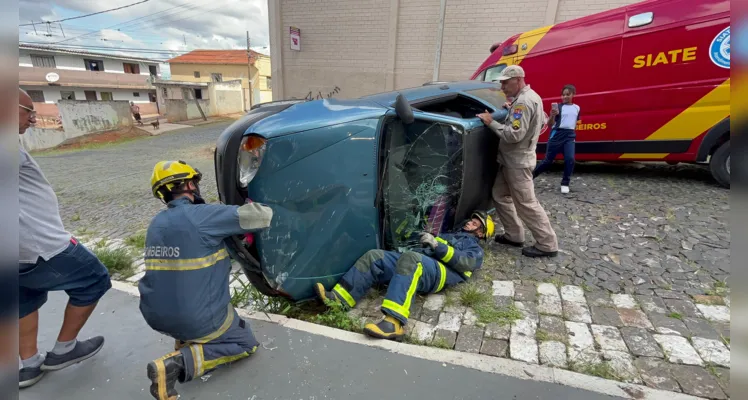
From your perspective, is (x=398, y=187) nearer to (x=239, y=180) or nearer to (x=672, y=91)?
(x=239, y=180)

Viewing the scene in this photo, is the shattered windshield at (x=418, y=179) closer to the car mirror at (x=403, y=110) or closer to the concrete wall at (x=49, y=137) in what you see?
the car mirror at (x=403, y=110)

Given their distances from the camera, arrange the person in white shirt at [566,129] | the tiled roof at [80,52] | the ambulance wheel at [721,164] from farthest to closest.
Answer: the tiled roof at [80,52] → the person in white shirt at [566,129] → the ambulance wheel at [721,164]

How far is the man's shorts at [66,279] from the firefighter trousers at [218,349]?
59 centimetres

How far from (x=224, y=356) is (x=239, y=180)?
103 cm

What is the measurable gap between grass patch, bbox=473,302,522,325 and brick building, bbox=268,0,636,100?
8283 millimetres

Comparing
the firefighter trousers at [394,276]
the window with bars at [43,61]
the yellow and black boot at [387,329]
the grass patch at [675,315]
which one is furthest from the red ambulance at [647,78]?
the window with bars at [43,61]

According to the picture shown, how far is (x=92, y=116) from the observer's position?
18.6 metres

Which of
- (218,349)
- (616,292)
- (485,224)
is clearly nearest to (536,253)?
(485,224)

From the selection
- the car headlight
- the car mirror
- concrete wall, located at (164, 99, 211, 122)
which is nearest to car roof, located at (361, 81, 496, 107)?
the car mirror

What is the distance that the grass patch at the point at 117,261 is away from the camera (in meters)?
3.52

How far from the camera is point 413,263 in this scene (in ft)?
8.44

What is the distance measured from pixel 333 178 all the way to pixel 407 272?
80 centimetres

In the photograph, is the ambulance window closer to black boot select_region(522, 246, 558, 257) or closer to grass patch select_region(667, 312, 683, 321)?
black boot select_region(522, 246, 558, 257)

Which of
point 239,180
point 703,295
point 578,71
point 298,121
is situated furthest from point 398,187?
point 578,71
